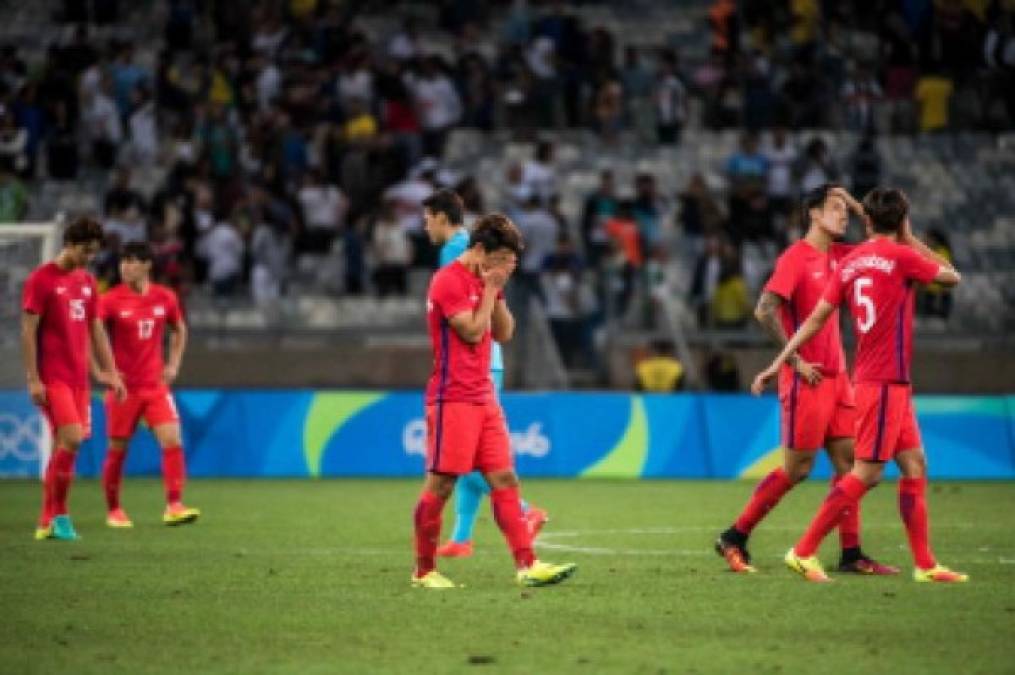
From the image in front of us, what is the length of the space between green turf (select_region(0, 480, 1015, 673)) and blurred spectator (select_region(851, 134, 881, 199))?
10.1 metres

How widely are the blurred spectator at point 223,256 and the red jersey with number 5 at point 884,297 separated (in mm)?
16444

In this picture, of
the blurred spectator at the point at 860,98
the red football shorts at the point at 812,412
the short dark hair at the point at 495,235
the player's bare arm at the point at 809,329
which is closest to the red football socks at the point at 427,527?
the short dark hair at the point at 495,235

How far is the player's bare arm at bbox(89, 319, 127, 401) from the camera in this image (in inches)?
685

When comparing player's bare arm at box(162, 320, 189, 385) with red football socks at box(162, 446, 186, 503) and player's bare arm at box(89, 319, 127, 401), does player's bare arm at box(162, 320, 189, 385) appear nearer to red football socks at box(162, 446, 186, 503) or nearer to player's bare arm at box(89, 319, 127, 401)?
red football socks at box(162, 446, 186, 503)

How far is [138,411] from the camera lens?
18.9 m

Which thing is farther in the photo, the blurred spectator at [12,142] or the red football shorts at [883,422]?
the blurred spectator at [12,142]

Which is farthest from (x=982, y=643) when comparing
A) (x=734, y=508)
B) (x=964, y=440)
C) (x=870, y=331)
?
(x=964, y=440)

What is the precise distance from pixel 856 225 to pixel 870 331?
16.7 metres

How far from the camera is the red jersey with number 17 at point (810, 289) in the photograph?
540 inches

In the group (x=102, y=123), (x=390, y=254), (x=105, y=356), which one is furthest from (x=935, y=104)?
(x=105, y=356)

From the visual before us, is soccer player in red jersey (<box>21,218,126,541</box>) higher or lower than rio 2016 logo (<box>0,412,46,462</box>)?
higher

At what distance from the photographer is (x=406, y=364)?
28.0 m

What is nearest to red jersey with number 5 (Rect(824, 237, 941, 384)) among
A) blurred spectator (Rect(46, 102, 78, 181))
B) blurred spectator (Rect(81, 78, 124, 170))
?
blurred spectator (Rect(81, 78, 124, 170))

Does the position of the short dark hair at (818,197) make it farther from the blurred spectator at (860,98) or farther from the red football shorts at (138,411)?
the blurred spectator at (860,98)
